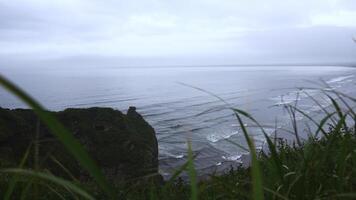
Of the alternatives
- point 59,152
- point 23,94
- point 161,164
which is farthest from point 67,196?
point 161,164

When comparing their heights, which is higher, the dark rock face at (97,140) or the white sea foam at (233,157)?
the dark rock face at (97,140)

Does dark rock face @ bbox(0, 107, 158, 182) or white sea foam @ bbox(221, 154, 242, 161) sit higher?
dark rock face @ bbox(0, 107, 158, 182)

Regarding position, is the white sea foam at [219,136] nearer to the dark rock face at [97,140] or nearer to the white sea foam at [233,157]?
the white sea foam at [233,157]

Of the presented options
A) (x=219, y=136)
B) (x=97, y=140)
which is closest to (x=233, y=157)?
(x=219, y=136)

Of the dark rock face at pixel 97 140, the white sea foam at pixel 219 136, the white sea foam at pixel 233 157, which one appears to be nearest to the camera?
the dark rock face at pixel 97 140

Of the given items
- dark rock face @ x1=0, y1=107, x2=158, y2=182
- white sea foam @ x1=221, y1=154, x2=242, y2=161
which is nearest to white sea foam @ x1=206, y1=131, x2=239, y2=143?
white sea foam @ x1=221, y1=154, x2=242, y2=161

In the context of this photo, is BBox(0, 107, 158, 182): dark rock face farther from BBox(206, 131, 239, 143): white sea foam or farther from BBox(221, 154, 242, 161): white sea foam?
BBox(206, 131, 239, 143): white sea foam

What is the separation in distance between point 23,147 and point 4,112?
2.08m

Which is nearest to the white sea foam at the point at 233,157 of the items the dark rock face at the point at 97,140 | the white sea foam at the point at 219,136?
the white sea foam at the point at 219,136

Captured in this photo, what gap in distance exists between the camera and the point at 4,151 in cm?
1633

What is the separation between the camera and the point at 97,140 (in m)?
19.4

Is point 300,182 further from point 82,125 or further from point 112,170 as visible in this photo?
point 82,125

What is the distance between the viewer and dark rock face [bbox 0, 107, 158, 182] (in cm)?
1760

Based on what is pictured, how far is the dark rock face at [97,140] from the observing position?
17.6 m
